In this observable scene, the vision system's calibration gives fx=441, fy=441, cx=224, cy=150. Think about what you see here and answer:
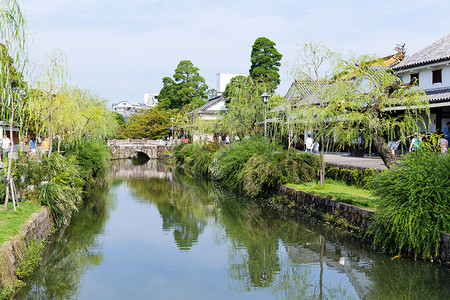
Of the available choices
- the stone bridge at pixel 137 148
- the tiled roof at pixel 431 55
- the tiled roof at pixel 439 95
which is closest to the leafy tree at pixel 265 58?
the stone bridge at pixel 137 148

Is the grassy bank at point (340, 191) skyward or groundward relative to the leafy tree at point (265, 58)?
groundward

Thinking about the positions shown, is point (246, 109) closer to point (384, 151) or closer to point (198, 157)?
point (198, 157)

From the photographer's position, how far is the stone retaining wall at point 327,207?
11.0 metres

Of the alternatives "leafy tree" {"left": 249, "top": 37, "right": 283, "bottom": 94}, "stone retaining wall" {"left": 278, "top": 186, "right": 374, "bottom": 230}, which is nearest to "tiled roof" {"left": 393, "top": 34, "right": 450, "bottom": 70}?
"stone retaining wall" {"left": 278, "top": 186, "right": 374, "bottom": 230}

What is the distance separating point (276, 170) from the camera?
16.5m

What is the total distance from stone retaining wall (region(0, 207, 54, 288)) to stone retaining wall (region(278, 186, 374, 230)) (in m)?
7.55

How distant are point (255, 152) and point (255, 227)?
18.2ft

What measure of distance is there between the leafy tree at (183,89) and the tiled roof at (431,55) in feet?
123

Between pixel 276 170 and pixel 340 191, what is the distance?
2.95 metres

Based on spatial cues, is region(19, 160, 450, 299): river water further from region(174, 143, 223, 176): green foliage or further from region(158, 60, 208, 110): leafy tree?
region(158, 60, 208, 110): leafy tree

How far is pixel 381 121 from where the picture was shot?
1163 centimetres

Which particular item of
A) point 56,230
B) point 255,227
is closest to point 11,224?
point 56,230

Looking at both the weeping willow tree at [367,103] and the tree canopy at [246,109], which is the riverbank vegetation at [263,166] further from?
the tree canopy at [246,109]

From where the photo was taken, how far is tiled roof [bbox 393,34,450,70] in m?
20.9
